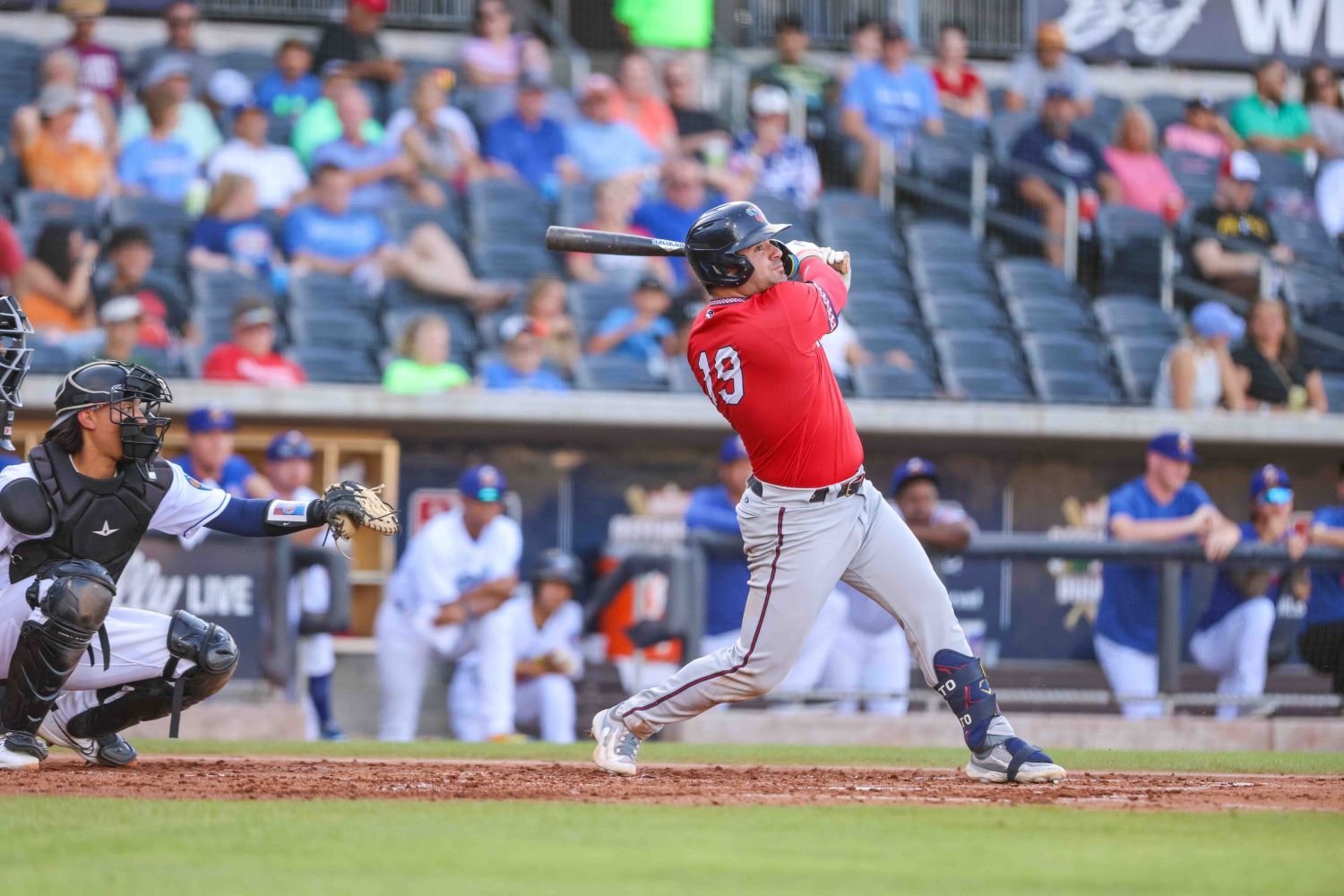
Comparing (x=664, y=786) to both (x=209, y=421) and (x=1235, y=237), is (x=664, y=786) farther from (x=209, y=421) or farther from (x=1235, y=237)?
(x=1235, y=237)

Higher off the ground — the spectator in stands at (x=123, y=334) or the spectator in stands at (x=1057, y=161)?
the spectator in stands at (x=1057, y=161)

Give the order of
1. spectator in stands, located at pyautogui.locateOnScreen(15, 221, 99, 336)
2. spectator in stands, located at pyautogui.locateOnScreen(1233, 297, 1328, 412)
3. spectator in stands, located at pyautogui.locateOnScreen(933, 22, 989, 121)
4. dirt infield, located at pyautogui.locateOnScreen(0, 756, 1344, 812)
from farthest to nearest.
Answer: spectator in stands, located at pyautogui.locateOnScreen(933, 22, 989, 121) → spectator in stands, located at pyautogui.locateOnScreen(1233, 297, 1328, 412) → spectator in stands, located at pyautogui.locateOnScreen(15, 221, 99, 336) → dirt infield, located at pyautogui.locateOnScreen(0, 756, 1344, 812)

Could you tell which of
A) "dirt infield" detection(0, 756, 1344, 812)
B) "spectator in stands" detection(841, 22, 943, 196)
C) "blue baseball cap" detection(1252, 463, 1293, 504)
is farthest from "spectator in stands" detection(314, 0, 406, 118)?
"dirt infield" detection(0, 756, 1344, 812)

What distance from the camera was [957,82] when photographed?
1304 cm

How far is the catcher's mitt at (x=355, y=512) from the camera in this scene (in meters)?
5.27

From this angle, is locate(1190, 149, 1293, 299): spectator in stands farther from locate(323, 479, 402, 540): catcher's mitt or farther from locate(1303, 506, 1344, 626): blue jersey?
locate(323, 479, 402, 540): catcher's mitt

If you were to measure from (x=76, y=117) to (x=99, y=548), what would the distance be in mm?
5876

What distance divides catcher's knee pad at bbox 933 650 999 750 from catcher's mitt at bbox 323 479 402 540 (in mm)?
1629

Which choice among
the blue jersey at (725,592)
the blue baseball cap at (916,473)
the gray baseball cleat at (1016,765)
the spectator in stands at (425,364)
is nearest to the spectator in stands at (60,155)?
the spectator in stands at (425,364)

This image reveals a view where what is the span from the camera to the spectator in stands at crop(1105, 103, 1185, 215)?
41.3 feet

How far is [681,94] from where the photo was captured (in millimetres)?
12094

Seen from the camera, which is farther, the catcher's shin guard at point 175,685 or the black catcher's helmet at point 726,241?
the catcher's shin guard at point 175,685

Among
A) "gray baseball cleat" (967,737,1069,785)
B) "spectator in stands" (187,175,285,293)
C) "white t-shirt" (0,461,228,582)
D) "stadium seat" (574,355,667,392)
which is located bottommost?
"gray baseball cleat" (967,737,1069,785)

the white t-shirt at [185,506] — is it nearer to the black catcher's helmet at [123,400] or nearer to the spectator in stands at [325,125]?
the black catcher's helmet at [123,400]
